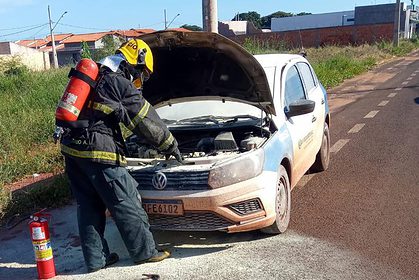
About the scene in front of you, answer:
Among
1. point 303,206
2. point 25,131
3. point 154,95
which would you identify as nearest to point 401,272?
point 303,206

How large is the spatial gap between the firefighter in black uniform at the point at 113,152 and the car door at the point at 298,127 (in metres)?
1.51

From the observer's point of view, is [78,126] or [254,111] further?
[254,111]

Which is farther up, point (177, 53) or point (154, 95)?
point (177, 53)

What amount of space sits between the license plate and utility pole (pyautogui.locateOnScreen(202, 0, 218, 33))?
5512mm

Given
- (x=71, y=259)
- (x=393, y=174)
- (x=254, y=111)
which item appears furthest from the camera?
(x=393, y=174)

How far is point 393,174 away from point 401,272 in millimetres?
2686

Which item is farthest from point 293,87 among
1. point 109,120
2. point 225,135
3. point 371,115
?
point 371,115

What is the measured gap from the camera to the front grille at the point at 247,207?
4.00 metres

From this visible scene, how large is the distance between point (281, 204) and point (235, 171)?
0.77 meters

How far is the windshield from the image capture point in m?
5.30

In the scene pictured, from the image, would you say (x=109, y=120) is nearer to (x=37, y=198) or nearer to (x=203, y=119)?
(x=203, y=119)

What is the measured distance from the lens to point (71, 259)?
4.33 metres

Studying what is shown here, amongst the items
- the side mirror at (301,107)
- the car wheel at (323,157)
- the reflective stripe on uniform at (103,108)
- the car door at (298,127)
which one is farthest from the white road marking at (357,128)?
the reflective stripe on uniform at (103,108)

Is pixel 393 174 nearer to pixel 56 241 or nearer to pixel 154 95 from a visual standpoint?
pixel 154 95
